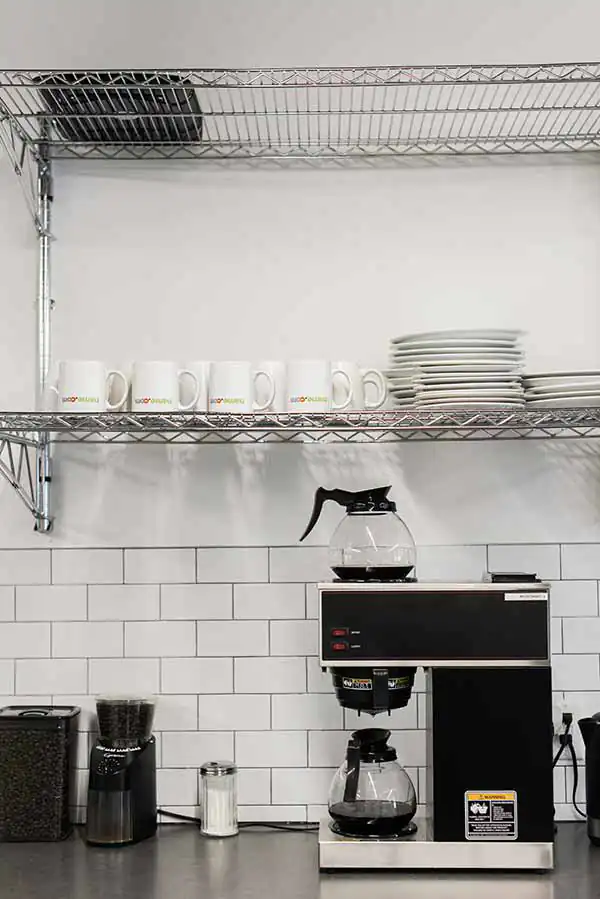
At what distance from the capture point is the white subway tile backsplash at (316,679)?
217 centimetres

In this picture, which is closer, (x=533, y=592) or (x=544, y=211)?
(x=533, y=592)

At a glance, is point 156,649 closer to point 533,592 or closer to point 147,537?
point 147,537

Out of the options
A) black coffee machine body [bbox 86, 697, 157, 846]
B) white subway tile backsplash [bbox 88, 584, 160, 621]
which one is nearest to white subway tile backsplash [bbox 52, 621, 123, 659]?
white subway tile backsplash [bbox 88, 584, 160, 621]

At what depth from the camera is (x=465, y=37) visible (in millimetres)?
2279

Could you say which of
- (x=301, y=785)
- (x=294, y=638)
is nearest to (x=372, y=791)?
(x=301, y=785)

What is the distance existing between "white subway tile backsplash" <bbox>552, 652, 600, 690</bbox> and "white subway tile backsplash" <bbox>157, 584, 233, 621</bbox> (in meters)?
0.66

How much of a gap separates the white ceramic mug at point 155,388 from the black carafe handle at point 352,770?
0.67m

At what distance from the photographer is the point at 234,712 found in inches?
85.3

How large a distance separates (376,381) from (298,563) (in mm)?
422

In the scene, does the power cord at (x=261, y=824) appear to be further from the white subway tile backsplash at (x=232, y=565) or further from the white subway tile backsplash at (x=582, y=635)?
the white subway tile backsplash at (x=582, y=635)

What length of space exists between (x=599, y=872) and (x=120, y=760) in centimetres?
86

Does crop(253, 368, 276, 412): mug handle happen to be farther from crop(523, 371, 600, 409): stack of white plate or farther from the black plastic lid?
the black plastic lid

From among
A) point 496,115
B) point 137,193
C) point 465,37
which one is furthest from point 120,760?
point 465,37

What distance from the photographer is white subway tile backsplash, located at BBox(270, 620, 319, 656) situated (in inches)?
85.6
